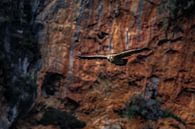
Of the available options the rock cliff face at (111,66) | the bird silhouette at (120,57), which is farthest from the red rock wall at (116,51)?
the bird silhouette at (120,57)

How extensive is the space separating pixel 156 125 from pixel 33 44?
5441 millimetres

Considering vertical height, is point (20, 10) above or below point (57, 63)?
above

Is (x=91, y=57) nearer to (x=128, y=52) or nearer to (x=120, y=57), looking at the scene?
(x=120, y=57)

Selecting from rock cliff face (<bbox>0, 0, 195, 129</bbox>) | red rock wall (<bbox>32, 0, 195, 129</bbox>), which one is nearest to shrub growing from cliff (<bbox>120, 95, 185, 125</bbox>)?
rock cliff face (<bbox>0, 0, 195, 129</bbox>)

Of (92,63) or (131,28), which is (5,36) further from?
(131,28)

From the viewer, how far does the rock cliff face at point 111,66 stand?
17438 mm

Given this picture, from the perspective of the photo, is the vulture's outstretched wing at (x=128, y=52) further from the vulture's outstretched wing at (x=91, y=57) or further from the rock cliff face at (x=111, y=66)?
the vulture's outstretched wing at (x=91, y=57)

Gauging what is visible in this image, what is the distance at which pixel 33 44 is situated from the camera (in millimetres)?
18344

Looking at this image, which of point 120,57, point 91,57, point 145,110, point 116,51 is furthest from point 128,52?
point 145,110

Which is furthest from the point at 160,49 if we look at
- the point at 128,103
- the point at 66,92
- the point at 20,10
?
the point at 20,10

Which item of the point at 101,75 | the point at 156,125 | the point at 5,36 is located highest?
the point at 5,36

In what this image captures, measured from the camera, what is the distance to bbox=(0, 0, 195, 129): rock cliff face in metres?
17.4

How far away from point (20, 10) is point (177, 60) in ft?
19.8

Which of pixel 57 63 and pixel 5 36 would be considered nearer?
pixel 5 36
